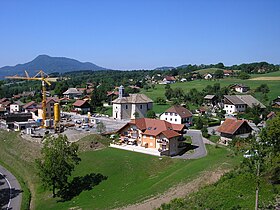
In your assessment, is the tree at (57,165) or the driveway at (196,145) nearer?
the tree at (57,165)

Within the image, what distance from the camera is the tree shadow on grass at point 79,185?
3214cm

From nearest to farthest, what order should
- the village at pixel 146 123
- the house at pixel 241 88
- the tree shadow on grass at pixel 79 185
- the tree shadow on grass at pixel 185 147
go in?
1. the tree shadow on grass at pixel 79 185
2. the tree shadow on grass at pixel 185 147
3. the village at pixel 146 123
4. the house at pixel 241 88

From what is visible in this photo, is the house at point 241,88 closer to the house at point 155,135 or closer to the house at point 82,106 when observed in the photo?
the house at point 82,106

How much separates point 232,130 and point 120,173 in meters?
16.6

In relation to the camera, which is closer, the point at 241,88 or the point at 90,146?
the point at 90,146

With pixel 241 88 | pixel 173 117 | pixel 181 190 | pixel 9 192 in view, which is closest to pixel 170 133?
pixel 181 190

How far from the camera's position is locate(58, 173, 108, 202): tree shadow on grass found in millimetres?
32141

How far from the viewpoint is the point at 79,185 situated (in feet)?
110

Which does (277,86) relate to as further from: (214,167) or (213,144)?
(214,167)

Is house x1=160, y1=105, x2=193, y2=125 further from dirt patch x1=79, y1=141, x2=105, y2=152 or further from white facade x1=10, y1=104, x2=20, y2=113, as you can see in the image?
white facade x1=10, y1=104, x2=20, y2=113

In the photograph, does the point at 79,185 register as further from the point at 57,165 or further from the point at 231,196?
the point at 231,196

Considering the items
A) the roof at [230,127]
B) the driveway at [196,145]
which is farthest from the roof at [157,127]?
the roof at [230,127]

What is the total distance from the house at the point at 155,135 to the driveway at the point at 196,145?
5.96 feet

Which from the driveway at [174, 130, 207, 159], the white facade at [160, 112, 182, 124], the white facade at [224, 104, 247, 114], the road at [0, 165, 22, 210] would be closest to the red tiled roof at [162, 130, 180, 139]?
the driveway at [174, 130, 207, 159]
